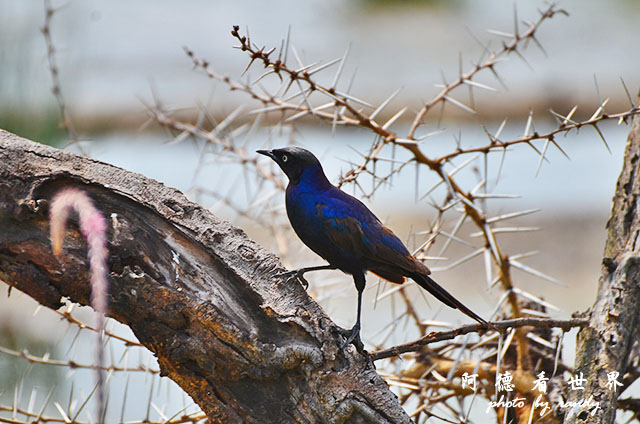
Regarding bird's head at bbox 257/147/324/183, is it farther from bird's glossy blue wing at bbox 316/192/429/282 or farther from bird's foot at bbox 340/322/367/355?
bird's foot at bbox 340/322/367/355

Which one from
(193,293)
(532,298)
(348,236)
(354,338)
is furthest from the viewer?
(532,298)

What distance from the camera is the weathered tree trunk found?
0.98m

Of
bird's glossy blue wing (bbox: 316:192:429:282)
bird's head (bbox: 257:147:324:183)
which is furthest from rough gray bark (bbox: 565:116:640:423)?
bird's head (bbox: 257:147:324:183)

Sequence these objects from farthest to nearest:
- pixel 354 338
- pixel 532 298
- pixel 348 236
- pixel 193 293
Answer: pixel 532 298
pixel 348 236
pixel 354 338
pixel 193 293

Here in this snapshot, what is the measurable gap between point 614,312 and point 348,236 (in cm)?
45

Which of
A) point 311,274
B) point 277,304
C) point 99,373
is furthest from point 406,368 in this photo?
point 99,373

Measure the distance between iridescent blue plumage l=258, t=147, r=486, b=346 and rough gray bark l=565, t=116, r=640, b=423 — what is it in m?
0.21

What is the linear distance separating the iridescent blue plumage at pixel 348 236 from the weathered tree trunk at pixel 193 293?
0.17 m

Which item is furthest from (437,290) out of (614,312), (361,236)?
(614,312)

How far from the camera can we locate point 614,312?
4.01 ft

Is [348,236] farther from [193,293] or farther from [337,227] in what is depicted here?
[193,293]

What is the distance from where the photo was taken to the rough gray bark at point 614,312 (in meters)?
1.17

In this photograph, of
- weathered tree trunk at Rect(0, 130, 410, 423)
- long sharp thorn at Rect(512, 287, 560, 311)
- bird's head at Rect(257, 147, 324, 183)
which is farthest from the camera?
long sharp thorn at Rect(512, 287, 560, 311)

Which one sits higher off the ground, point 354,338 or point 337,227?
point 337,227
